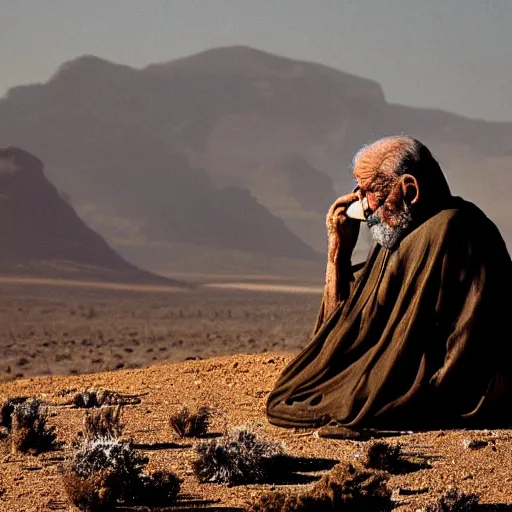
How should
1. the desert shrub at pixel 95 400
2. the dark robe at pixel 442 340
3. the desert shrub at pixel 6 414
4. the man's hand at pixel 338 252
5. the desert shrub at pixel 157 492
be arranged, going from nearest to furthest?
1. the desert shrub at pixel 157 492
2. the dark robe at pixel 442 340
3. the man's hand at pixel 338 252
4. the desert shrub at pixel 6 414
5. the desert shrub at pixel 95 400

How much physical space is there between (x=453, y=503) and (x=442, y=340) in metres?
2.91

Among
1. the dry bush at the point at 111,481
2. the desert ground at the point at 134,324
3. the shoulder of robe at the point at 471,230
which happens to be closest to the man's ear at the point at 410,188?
the shoulder of robe at the point at 471,230

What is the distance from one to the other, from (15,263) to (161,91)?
93.1m

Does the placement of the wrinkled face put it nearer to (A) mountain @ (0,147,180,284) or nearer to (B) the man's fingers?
(B) the man's fingers

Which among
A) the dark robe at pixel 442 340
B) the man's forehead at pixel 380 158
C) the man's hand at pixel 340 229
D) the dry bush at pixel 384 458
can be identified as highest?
the man's forehead at pixel 380 158

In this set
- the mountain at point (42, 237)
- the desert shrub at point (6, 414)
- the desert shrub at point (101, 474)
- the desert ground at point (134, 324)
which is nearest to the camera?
the desert shrub at point (101, 474)

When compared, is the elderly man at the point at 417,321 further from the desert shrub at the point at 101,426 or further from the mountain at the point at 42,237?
the mountain at the point at 42,237

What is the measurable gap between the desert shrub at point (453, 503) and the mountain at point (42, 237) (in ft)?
294

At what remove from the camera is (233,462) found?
288 inches

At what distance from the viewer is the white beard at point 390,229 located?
9133 millimetres

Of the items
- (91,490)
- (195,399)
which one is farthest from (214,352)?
(91,490)

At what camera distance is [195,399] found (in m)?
11.3

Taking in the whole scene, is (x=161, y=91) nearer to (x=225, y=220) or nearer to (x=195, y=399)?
(x=225, y=220)

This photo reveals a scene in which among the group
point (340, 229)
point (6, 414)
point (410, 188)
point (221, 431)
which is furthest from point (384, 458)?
point (6, 414)
